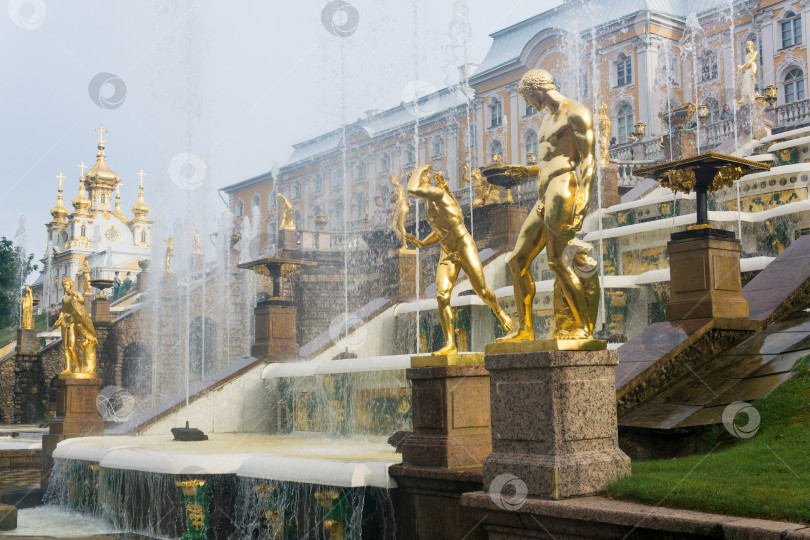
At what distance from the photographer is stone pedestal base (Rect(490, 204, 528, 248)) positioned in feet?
67.4

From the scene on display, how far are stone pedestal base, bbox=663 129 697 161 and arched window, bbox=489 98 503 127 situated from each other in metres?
26.8

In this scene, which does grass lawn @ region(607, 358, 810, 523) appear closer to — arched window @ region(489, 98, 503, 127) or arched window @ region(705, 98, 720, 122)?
arched window @ region(705, 98, 720, 122)

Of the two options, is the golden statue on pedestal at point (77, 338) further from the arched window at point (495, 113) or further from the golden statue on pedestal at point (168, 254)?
the arched window at point (495, 113)

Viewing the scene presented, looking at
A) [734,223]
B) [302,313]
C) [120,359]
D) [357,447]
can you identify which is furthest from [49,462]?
[120,359]

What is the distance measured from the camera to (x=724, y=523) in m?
4.98

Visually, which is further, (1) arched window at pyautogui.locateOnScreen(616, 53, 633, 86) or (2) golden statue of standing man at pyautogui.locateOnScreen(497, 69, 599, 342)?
(1) arched window at pyautogui.locateOnScreen(616, 53, 633, 86)

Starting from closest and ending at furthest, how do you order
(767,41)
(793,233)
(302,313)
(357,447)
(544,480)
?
(544,480), (357,447), (793,233), (302,313), (767,41)

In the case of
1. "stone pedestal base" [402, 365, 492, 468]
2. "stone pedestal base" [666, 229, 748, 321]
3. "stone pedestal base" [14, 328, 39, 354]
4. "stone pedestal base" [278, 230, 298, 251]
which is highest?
"stone pedestal base" [278, 230, 298, 251]

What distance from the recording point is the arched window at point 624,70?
145ft

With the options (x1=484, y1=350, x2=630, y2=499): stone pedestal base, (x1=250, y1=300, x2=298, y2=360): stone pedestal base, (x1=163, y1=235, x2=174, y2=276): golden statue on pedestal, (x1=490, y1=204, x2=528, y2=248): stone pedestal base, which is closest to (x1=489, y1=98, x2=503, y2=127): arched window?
(x1=163, y1=235, x2=174, y2=276): golden statue on pedestal

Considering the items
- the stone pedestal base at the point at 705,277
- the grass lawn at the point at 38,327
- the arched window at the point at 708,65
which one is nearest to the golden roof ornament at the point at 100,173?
the grass lawn at the point at 38,327

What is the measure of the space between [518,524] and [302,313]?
2413 centimetres

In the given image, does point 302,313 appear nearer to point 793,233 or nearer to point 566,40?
point 793,233

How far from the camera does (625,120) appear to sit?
44.3 meters
